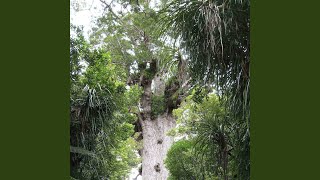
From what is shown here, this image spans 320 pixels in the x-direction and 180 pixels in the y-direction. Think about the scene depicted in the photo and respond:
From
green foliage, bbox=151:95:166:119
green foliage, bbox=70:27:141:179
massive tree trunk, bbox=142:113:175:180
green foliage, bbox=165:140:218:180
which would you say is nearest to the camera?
green foliage, bbox=70:27:141:179

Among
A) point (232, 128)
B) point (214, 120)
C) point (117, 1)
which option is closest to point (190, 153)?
point (214, 120)

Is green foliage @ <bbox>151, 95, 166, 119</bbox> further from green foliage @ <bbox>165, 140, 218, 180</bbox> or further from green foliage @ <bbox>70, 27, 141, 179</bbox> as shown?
green foliage @ <bbox>70, 27, 141, 179</bbox>

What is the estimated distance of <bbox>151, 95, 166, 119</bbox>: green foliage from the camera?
6.87 metres

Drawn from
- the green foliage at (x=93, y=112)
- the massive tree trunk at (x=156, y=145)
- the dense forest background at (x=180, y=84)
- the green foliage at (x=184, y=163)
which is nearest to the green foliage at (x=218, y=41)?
the dense forest background at (x=180, y=84)

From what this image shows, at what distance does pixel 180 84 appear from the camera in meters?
3.88

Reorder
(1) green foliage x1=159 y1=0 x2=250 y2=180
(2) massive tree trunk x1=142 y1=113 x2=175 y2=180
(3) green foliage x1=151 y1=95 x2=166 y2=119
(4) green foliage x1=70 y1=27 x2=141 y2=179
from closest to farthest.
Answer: (1) green foliage x1=159 y1=0 x2=250 y2=180, (4) green foliage x1=70 y1=27 x2=141 y2=179, (2) massive tree trunk x1=142 y1=113 x2=175 y2=180, (3) green foliage x1=151 y1=95 x2=166 y2=119

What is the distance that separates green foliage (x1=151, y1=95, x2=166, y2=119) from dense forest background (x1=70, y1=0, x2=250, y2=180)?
706 millimetres

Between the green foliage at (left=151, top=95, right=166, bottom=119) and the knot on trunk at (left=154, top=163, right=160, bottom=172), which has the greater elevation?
the green foliage at (left=151, top=95, right=166, bottom=119)

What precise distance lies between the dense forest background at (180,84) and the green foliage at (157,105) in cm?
71

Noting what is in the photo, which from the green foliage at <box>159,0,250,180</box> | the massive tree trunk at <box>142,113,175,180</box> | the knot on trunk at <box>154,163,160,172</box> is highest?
the green foliage at <box>159,0,250,180</box>

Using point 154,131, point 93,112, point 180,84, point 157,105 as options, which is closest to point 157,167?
point 154,131

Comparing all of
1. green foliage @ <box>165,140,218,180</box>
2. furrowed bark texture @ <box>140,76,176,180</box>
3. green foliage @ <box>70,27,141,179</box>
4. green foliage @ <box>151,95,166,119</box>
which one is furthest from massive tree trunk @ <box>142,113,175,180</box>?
green foliage @ <box>70,27,141,179</box>

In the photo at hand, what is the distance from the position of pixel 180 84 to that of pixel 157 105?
10.1ft

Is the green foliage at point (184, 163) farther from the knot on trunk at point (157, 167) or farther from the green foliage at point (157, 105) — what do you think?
the green foliage at point (157, 105)
